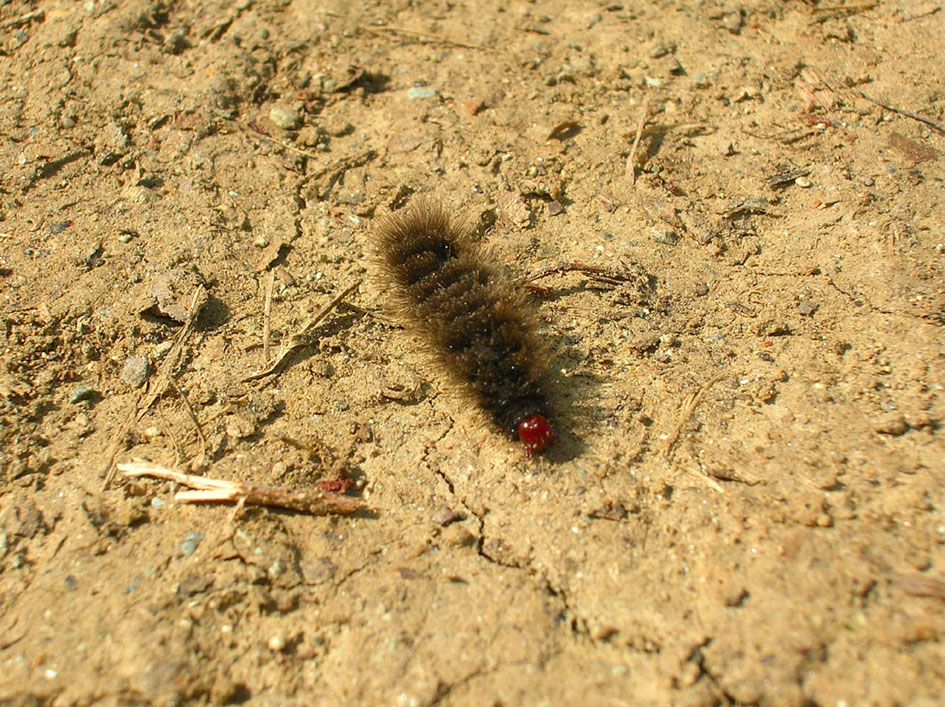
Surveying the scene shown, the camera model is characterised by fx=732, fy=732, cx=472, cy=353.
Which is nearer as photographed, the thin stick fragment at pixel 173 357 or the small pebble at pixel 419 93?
the thin stick fragment at pixel 173 357

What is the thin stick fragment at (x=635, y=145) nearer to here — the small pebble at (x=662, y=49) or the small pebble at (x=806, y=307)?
the small pebble at (x=662, y=49)

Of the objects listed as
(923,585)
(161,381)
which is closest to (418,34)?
(161,381)

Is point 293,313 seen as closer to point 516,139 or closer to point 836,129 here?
point 516,139

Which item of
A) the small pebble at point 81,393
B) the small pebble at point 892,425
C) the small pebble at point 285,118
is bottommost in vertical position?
the small pebble at point 892,425

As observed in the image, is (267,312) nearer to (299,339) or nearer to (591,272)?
(299,339)

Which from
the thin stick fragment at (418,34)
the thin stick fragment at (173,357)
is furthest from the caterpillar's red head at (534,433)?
the thin stick fragment at (418,34)

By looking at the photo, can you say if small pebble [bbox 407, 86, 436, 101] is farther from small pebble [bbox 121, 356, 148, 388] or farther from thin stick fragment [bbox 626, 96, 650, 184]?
small pebble [bbox 121, 356, 148, 388]
